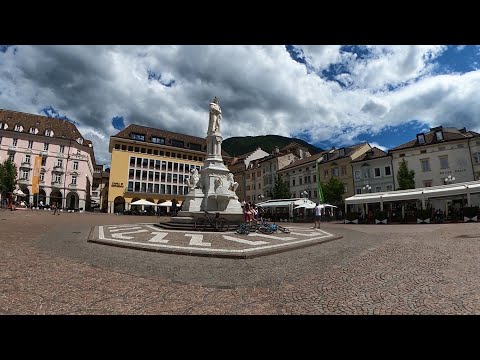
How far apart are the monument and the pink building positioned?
145 ft

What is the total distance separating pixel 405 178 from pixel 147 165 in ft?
165

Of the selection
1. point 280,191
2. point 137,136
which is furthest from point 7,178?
point 280,191

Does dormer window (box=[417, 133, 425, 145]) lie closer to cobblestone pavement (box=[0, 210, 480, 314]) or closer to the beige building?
the beige building

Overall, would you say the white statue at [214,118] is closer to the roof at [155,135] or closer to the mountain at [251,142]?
the roof at [155,135]

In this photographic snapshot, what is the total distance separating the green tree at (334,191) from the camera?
4309 centimetres

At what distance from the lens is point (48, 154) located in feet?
178

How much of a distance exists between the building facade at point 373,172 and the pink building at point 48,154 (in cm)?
5590

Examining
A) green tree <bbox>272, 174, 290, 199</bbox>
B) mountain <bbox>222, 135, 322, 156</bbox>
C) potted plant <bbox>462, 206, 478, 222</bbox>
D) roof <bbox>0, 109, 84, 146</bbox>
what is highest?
mountain <bbox>222, 135, 322, 156</bbox>

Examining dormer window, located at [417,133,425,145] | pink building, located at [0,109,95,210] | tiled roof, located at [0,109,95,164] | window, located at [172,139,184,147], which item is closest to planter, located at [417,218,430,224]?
dormer window, located at [417,133,425,145]

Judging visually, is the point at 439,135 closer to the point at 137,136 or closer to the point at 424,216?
the point at 424,216

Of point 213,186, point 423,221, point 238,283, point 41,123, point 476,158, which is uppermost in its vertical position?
point 41,123

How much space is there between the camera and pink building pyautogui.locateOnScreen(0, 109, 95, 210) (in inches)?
2023
